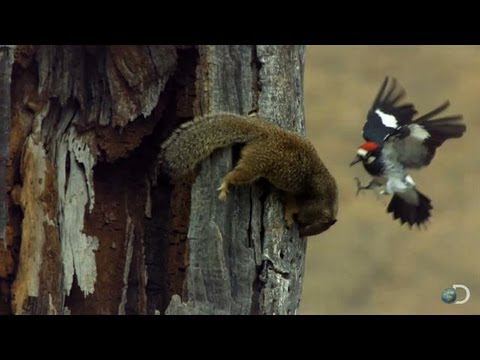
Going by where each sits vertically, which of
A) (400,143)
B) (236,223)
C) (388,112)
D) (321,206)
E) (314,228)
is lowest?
(236,223)

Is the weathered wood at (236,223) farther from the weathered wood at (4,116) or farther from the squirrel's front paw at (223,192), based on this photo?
the weathered wood at (4,116)

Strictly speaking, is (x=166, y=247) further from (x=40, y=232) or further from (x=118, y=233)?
(x=40, y=232)

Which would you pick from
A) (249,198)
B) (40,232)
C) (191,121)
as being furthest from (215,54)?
(40,232)

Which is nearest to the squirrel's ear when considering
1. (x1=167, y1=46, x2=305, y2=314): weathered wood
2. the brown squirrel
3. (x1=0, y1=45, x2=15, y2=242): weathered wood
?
the brown squirrel

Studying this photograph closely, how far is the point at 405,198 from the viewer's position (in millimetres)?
4633

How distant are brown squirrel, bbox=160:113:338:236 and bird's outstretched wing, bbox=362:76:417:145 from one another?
1.93ft

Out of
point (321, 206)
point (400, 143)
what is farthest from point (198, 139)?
point (400, 143)

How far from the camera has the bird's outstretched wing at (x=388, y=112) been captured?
4211 millimetres

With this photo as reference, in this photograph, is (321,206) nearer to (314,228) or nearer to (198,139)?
(314,228)

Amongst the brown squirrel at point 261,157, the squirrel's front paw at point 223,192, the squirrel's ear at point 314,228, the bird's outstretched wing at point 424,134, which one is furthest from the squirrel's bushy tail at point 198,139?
the bird's outstretched wing at point 424,134

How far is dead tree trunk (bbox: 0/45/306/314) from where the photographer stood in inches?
125

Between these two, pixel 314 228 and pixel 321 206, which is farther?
pixel 321 206

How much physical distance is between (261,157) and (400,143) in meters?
0.99

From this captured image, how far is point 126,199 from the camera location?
3.27m
